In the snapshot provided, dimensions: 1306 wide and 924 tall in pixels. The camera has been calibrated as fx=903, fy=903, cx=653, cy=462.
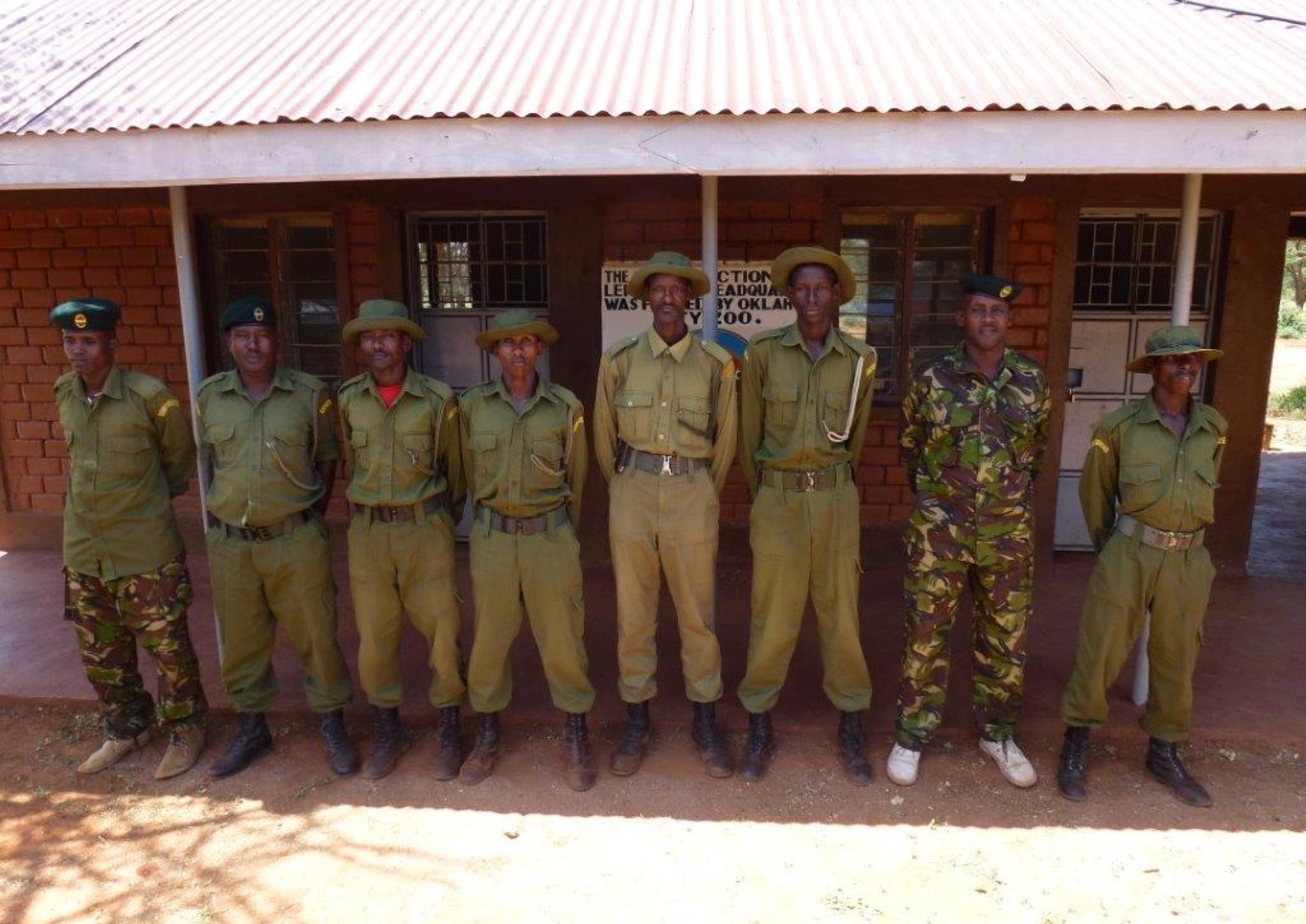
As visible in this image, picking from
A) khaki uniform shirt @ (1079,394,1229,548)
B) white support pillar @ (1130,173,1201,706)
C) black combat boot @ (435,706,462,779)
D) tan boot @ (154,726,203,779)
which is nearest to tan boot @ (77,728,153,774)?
tan boot @ (154,726,203,779)

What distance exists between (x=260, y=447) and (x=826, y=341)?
217 cm

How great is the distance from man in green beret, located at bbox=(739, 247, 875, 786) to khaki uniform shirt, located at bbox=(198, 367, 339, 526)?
5.60 feet

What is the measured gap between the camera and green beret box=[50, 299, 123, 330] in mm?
3338

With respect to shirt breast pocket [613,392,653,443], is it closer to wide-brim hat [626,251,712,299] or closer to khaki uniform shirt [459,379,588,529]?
khaki uniform shirt [459,379,588,529]

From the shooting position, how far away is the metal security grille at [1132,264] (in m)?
5.57

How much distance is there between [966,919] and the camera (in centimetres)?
279

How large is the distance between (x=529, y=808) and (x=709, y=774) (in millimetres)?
705

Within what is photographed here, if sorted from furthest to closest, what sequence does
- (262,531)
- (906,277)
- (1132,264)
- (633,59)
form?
(1132,264)
(906,277)
(633,59)
(262,531)

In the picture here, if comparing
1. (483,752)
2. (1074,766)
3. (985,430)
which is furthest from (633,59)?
(1074,766)

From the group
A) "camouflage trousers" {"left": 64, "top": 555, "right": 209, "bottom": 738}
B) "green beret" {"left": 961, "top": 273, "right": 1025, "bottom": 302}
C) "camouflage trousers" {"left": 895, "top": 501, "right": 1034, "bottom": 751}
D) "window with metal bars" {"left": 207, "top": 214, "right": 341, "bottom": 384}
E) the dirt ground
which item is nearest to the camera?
the dirt ground

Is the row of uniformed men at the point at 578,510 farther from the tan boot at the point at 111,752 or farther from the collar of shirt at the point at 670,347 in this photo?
the tan boot at the point at 111,752

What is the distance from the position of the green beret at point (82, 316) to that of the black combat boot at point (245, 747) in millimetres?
1620

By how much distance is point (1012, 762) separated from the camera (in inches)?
137

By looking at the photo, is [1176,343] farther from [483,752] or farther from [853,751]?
[483,752]
